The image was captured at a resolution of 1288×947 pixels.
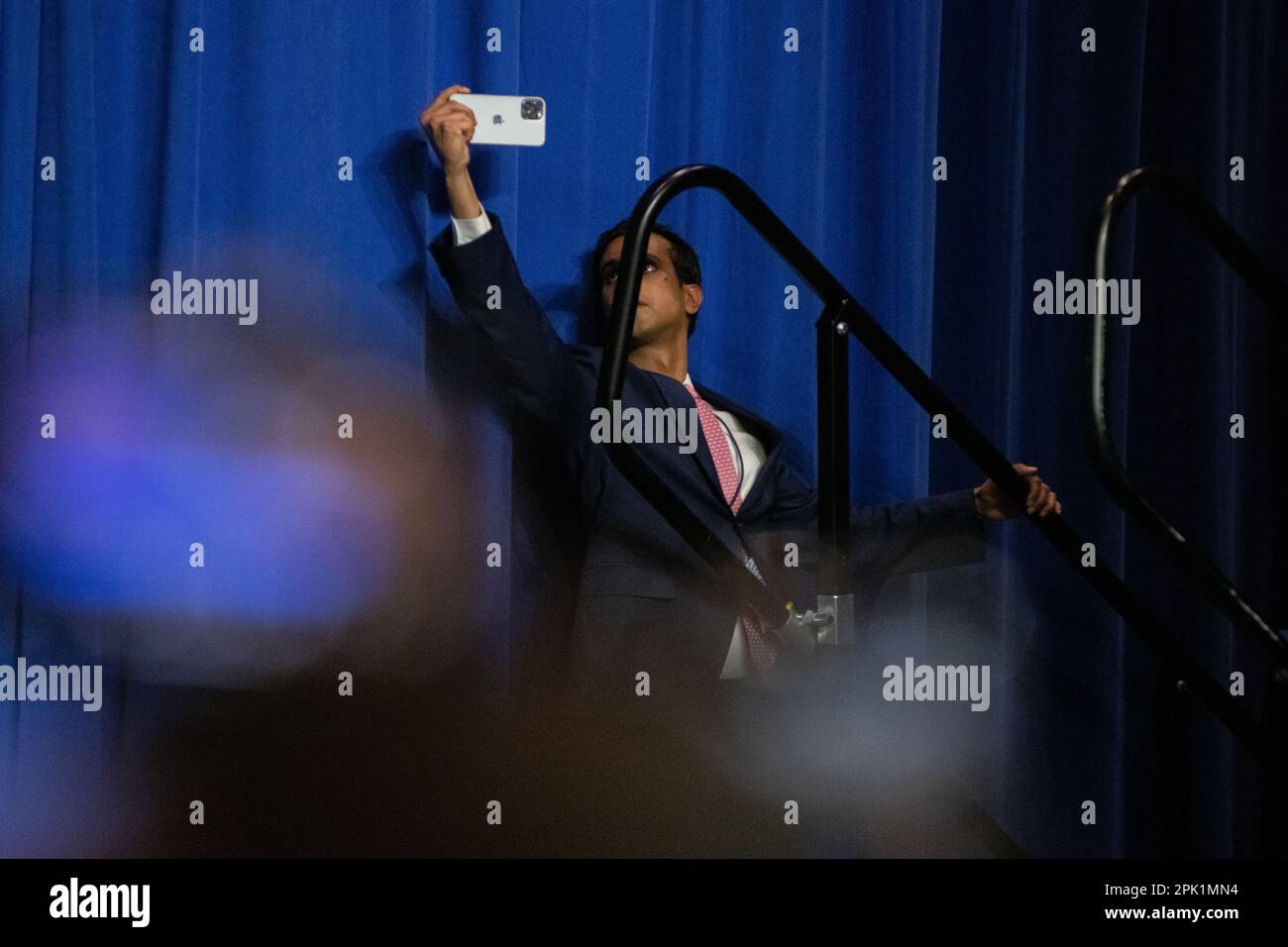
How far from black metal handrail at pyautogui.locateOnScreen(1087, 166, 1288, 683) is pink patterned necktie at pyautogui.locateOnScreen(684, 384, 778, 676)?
0.53 meters

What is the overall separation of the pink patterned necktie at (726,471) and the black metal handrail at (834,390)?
26 centimetres

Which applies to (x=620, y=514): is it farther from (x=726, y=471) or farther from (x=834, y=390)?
(x=834, y=390)

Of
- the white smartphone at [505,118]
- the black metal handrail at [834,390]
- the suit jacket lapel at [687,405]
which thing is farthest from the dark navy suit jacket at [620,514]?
the black metal handrail at [834,390]

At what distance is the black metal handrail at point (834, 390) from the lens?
1.59m

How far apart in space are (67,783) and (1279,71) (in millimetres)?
2397

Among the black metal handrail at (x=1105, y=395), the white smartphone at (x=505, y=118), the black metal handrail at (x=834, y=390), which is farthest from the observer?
the white smartphone at (x=505, y=118)

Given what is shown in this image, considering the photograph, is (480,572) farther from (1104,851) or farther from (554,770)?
(1104,851)

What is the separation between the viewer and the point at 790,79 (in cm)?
214

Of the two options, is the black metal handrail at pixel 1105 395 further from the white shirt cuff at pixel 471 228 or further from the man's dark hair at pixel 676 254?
the white shirt cuff at pixel 471 228

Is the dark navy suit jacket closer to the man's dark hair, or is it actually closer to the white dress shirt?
the white dress shirt

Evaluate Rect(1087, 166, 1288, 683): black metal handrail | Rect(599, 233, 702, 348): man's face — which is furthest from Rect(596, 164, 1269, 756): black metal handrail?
Rect(599, 233, 702, 348): man's face

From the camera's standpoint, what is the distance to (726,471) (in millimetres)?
2037

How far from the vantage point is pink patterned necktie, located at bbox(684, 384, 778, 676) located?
6.55 feet

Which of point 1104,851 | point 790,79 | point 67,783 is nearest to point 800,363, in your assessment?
point 790,79
